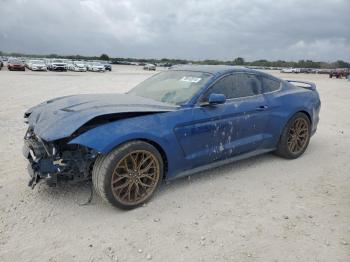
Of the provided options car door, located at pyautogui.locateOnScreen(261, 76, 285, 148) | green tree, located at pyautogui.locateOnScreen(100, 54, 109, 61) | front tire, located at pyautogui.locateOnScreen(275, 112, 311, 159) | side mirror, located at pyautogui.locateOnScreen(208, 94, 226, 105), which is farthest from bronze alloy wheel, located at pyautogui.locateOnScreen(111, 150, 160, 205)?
green tree, located at pyautogui.locateOnScreen(100, 54, 109, 61)

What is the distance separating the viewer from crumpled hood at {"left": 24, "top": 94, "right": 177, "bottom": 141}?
3.72m

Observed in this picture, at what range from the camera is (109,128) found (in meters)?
3.80

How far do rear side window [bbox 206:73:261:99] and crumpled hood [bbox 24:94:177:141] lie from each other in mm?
833

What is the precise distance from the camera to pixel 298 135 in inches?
237

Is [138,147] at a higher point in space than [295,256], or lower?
higher

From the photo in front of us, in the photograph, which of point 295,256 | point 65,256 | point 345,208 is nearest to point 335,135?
point 345,208

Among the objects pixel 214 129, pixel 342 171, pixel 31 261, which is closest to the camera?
pixel 31 261

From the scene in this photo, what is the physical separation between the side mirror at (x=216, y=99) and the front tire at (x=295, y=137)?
1716 mm

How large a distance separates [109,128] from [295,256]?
218 cm

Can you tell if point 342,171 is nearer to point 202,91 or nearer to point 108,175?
point 202,91

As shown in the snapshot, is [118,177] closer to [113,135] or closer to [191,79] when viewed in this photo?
[113,135]

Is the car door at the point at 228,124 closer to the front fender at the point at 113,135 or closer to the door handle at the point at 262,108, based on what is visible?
the door handle at the point at 262,108

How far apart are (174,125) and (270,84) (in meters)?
2.22

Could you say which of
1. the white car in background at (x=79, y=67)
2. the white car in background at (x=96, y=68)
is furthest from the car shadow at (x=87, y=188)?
the white car in background at (x=79, y=67)
